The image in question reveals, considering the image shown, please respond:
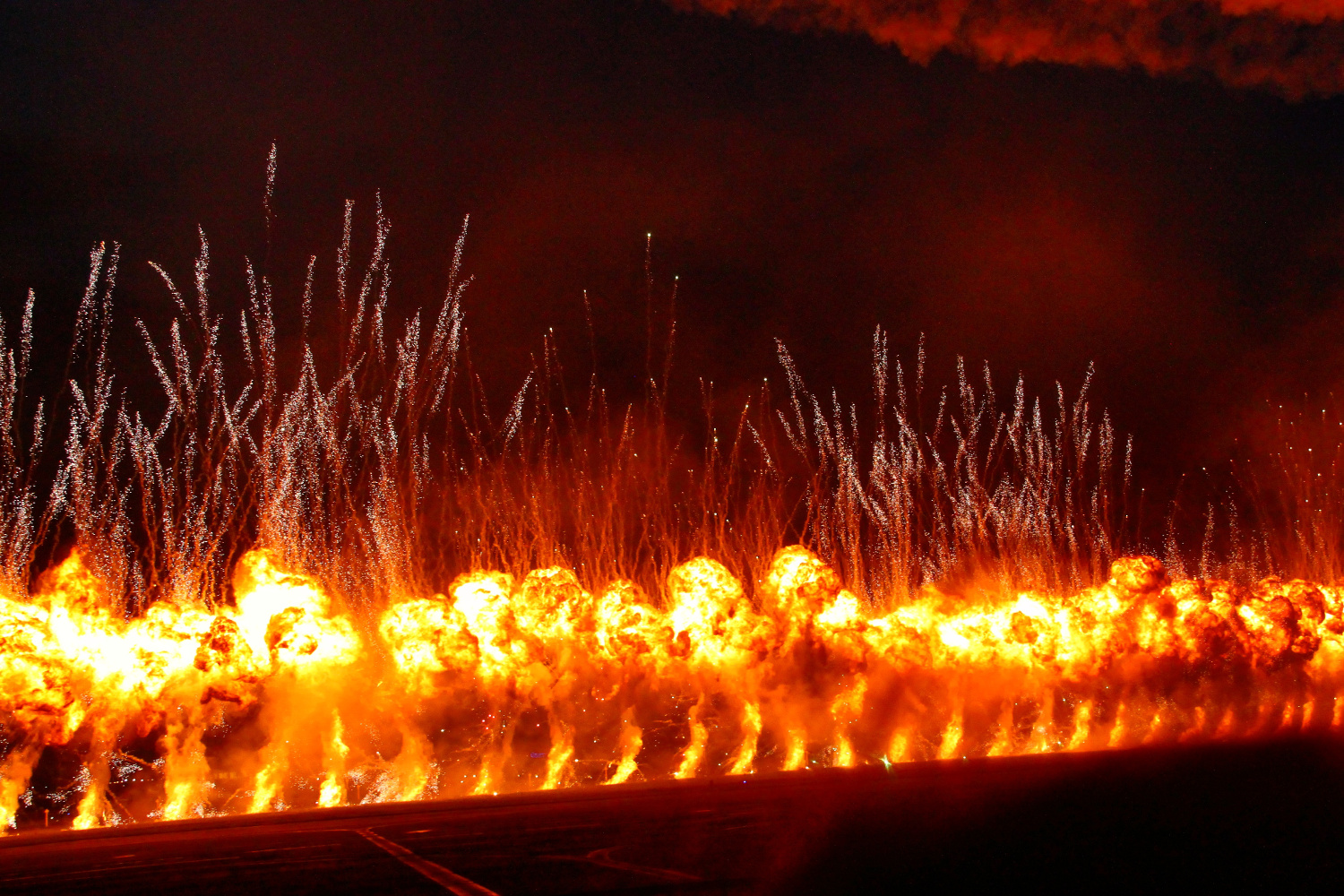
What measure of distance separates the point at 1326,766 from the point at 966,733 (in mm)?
19826

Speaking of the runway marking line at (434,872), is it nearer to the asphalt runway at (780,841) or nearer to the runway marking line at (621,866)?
the asphalt runway at (780,841)

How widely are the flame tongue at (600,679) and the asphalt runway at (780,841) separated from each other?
4.78 meters

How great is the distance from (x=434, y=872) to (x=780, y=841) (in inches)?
201

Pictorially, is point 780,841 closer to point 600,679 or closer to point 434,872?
point 434,872

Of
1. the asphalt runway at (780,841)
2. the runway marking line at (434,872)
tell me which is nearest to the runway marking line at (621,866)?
the asphalt runway at (780,841)

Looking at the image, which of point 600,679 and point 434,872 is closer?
point 434,872

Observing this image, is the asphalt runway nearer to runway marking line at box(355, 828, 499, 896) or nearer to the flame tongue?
runway marking line at box(355, 828, 499, 896)

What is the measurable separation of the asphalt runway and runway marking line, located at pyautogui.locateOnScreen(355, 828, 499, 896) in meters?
0.06

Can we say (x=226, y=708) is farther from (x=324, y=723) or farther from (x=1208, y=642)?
(x=1208, y=642)

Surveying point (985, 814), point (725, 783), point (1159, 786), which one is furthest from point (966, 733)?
point (985, 814)

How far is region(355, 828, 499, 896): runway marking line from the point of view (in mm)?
15047

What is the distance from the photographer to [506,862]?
1756 centimetres

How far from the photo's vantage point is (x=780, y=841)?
722 inches

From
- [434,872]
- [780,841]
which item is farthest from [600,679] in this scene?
[434,872]
